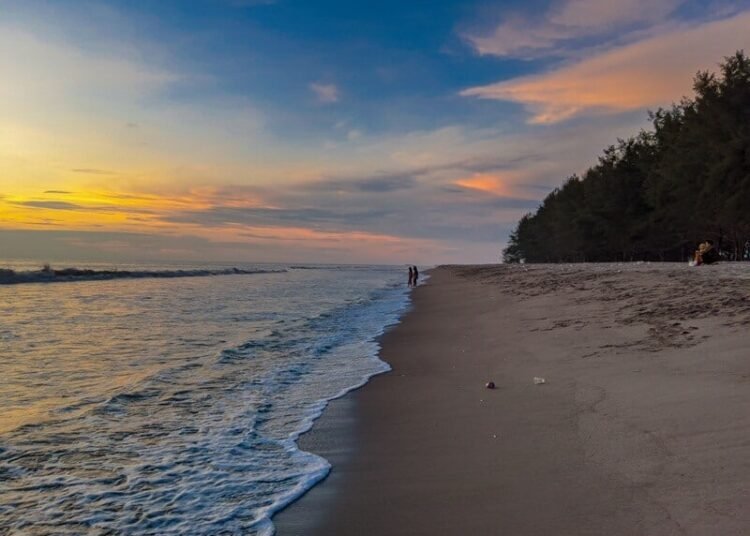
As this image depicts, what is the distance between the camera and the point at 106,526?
3613 mm

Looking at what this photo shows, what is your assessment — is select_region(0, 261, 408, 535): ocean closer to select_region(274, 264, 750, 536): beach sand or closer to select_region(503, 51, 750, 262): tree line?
select_region(274, 264, 750, 536): beach sand

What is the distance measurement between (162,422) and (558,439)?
4056 mm

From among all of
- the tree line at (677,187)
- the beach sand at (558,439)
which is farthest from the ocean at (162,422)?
the tree line at (677,187)

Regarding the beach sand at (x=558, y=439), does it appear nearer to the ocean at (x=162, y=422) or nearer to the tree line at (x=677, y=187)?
the ocean at (x=162, y=422)

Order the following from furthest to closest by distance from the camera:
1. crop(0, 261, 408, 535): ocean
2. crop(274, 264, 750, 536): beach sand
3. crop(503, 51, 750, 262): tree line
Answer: crop(503, 51, 750, 262): tree line
crop(0, 261, 408, 535): ocean
crop(274, 264, 750, 536): beach sand

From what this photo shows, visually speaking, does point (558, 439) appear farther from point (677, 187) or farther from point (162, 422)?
point (677, 187)

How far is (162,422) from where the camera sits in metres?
6.06

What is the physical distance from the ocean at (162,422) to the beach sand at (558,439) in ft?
1.58

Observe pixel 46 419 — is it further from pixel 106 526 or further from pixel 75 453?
pixel 106 526

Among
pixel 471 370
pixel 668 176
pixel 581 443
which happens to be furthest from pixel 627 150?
pixel 581 443

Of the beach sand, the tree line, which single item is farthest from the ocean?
the tree line

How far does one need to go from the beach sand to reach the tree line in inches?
945

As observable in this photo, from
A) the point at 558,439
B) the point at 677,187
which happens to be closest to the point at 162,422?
the point at 558,439

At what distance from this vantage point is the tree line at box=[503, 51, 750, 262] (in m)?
29.5
